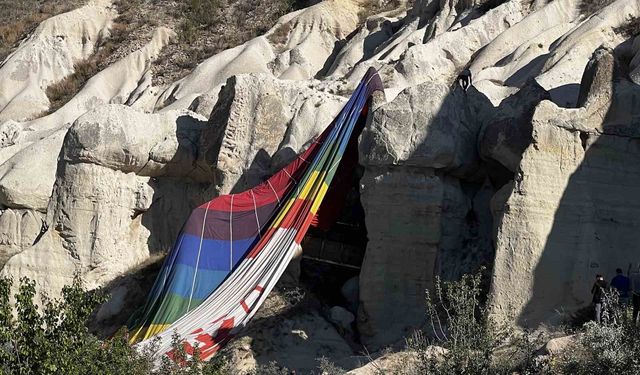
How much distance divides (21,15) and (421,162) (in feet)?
97.9

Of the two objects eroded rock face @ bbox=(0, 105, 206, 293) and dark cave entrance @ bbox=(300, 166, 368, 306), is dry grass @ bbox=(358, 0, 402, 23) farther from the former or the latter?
dark cave entrance @ bbox=(300, 166, 368, 306)

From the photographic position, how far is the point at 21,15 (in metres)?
48.4

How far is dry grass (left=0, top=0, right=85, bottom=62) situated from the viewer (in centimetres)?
4591

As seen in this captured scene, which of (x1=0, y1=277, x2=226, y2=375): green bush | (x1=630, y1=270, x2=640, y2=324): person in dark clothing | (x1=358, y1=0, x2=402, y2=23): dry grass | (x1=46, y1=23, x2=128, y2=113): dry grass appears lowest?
(x1=46, y1=23, x2=128, y2=113): dry grass

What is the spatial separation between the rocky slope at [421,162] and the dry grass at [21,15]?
1186 cm

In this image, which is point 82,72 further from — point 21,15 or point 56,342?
point 56,342

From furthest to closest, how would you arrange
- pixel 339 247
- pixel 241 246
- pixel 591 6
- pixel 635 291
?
pixel 591 6 < pixel 339 247 < pixel 241 246 < pixel 635 291

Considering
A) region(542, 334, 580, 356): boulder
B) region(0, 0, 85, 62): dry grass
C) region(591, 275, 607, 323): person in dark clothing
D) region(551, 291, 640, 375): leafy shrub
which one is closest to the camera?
region(551, 291, 640, 375): leafy shrub

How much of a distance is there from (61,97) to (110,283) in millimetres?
17598

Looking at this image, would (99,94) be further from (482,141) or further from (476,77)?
(482,141)

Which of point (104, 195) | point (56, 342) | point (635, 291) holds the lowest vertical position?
point (104, 195)

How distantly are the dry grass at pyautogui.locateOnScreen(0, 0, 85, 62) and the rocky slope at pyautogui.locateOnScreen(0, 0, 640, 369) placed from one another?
1186 centimetres

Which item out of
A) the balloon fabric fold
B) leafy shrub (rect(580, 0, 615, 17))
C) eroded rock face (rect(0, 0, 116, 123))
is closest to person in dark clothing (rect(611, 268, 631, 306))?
the balloon fabric fold

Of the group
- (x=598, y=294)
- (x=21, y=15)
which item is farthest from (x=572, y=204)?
(x=21, y=15)
